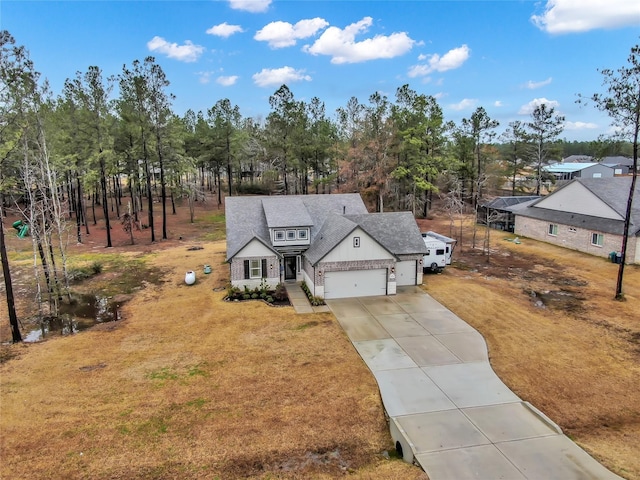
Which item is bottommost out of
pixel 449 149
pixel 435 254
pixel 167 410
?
pixel 167 410

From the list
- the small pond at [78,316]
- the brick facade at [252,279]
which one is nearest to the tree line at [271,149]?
the small pond at [78,316]

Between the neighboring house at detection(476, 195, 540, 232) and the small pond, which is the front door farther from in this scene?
the neighboring house at detection(476, 195, 540, 232)

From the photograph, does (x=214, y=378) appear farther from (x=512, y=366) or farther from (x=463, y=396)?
(x=512, y=366)

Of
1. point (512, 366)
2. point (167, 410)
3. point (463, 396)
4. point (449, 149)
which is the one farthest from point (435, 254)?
point (449, 149)

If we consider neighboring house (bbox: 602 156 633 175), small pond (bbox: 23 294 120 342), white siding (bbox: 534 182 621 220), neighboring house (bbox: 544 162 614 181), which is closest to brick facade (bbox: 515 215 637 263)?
white siding (bbox: 534 182 621 220)

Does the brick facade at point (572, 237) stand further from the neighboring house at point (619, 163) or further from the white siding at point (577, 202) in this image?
the neighboring house at point (619, 163)
